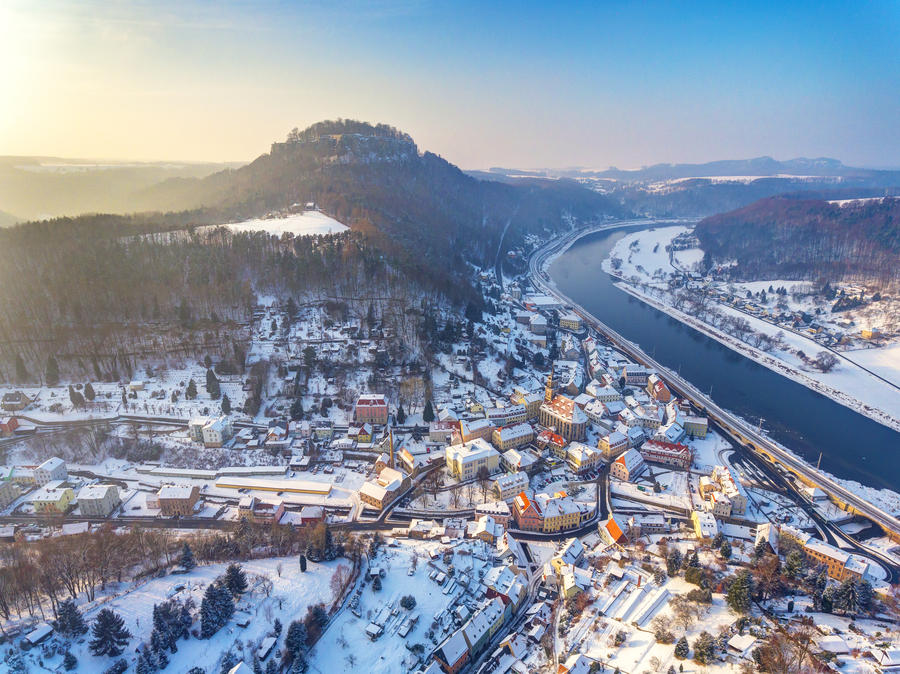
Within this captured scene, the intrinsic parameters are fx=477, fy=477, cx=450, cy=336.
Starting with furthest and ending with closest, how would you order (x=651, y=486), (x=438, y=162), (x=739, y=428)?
(x=438, y=162)
(x=739, y=428)
(x=651, y=486)

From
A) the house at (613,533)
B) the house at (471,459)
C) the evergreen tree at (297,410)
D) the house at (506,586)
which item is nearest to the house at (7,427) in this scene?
the evergreen tree at (297,410)

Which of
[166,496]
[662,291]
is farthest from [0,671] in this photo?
[662,291]

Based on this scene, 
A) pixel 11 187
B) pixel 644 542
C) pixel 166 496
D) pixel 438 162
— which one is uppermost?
pixel 438 162

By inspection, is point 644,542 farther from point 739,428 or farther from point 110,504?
point 110,504

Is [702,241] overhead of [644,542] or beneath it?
overhead

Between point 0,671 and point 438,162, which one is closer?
point 0,671

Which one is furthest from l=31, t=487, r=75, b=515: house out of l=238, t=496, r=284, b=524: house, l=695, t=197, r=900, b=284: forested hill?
l=695, t=197, r=900, b=284: forested hill

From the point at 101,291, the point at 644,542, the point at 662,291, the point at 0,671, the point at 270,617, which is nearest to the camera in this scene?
the point at 0,671
